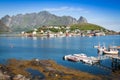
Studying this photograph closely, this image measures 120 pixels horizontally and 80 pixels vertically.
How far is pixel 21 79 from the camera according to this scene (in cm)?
4756

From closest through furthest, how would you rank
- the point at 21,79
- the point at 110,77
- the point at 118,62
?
1. the point at 21,79
2. the point at 110,77
3. the point at 118,62

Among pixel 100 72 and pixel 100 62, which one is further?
pixel 100 62

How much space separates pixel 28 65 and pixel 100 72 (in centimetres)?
2179

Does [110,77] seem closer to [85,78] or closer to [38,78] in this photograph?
[85,78]

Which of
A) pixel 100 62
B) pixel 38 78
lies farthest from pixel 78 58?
pixel 38 78

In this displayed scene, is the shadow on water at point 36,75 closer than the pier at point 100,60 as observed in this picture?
Yes

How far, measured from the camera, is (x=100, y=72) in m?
61.3

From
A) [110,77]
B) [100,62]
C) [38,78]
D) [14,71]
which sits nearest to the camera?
[38,78]

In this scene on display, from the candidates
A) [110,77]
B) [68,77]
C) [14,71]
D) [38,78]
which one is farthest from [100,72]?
[14,71]

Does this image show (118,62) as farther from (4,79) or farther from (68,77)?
(4,79)

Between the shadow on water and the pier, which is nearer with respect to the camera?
the shadow on water

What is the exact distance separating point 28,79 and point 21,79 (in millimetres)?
1508

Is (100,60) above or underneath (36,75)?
underneath

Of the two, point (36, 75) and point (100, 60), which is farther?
point (100, 60)
